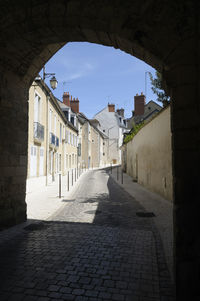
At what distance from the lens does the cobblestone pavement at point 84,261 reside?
2613mm

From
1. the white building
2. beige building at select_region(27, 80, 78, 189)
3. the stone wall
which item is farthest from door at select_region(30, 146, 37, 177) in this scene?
the white building

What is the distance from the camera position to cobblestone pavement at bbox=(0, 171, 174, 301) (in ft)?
8.57

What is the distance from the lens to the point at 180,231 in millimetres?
2561

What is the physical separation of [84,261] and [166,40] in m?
3.21

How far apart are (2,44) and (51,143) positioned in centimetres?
1234

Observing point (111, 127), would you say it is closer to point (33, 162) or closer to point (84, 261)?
point (33, 162)

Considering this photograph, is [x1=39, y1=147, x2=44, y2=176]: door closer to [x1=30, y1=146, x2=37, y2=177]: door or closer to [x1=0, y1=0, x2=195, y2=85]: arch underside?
[x1=30, y1=146, x2=37, y2=177]: door

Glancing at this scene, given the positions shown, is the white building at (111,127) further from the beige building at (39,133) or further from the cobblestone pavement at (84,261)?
the cobblestone pavement at (84,261)

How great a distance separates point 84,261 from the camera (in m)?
3.40

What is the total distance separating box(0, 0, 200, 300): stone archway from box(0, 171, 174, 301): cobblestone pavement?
0.67 meters

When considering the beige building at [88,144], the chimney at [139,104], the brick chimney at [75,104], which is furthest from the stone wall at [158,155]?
the beige building at [88,144]

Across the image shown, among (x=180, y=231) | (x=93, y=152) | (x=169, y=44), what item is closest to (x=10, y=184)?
(x=180, y=231)

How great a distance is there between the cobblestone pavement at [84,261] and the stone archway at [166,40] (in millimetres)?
669

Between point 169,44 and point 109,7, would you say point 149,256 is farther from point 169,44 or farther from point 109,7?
point 109,7
